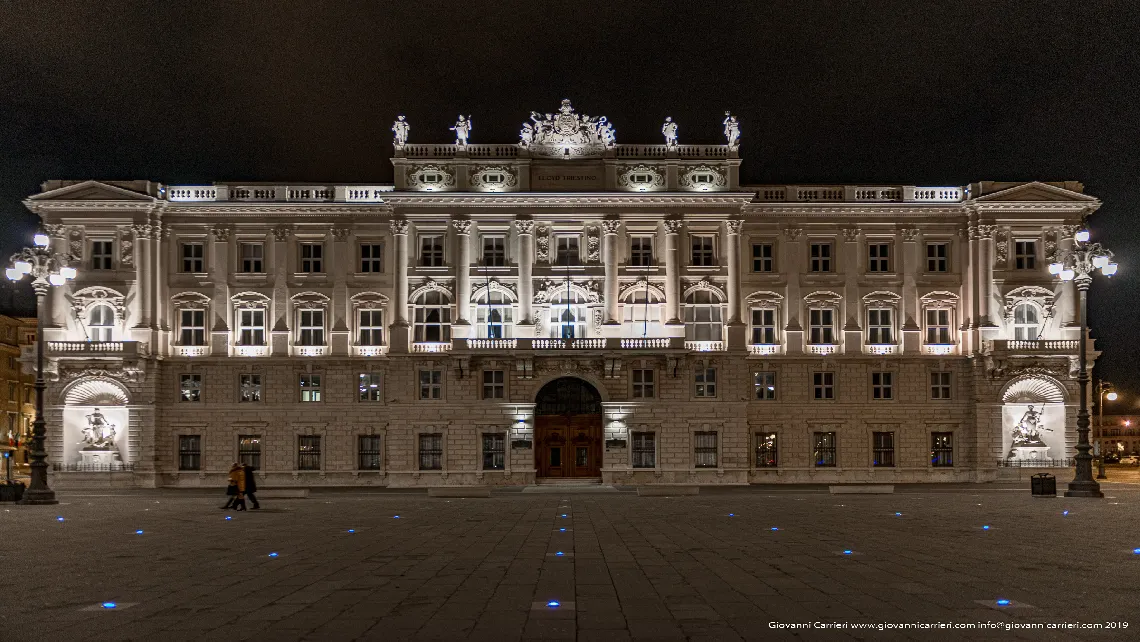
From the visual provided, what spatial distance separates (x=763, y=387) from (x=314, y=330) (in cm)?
2578

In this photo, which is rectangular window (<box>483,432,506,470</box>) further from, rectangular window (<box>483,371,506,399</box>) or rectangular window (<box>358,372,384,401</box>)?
rectangular window (<box>358,372,384,401</box>)

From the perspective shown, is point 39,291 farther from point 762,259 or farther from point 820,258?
point 820,258

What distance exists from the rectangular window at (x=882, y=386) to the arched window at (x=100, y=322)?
1698 inches

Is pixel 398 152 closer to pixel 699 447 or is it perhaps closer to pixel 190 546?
pixel 699 447

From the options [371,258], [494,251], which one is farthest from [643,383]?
[371,258]

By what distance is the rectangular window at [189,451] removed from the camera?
65188 mm

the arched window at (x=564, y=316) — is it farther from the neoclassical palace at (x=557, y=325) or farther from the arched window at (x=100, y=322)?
the arched window at (x=100, y=322)

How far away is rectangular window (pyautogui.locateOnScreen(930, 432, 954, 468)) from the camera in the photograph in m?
66.4

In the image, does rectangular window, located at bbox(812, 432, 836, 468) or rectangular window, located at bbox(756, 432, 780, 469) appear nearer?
rectangular window, located at bbox(756, 432, 780, 469)

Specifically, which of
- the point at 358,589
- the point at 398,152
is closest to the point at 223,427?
the point at 398,152

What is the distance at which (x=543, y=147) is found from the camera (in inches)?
2586

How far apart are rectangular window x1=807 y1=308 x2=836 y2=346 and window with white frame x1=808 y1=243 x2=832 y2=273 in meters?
2.40

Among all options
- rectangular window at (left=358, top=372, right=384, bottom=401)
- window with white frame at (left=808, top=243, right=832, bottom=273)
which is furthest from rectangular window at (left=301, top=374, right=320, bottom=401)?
window with white frame at (left=808, top=243, right=832, bottom=273)

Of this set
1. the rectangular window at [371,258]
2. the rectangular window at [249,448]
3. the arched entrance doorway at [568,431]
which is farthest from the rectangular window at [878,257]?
the rectangular window at [249,448]
